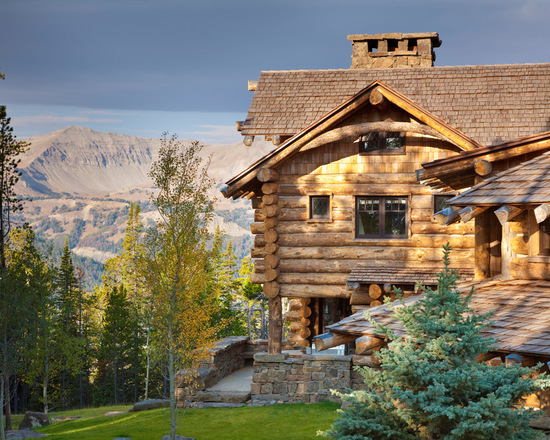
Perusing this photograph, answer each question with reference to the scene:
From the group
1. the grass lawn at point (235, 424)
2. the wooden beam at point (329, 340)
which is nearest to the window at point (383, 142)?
the grass lawn at point (235, 424)

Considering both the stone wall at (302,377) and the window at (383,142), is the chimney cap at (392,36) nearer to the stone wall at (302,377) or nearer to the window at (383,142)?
the window at (383,142)

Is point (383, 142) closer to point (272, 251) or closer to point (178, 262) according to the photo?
point (272, 251)

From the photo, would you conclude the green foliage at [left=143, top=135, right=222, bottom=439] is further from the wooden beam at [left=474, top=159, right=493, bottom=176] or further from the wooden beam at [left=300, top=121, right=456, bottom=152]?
the wooden beam at [left=474, top=159, right=493, bottom=176]

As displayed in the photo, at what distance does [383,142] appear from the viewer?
19625 mm

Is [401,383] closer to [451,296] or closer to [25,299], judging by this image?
[451,296]

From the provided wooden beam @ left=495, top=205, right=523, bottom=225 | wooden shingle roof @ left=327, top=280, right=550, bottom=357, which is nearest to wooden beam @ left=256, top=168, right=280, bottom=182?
wooden shingle roof @ left=327, top=280, right=550, bottom=357

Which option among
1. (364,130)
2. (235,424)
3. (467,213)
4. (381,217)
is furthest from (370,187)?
(467,213)

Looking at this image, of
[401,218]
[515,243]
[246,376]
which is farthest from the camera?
[246,376]

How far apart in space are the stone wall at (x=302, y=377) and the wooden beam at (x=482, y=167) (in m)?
8.33

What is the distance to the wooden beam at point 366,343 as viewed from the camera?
28.8ft

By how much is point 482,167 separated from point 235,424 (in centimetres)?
900

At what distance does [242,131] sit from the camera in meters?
21.3

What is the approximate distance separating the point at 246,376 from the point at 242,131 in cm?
836

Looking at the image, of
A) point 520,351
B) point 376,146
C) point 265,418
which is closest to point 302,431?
point 265,418
